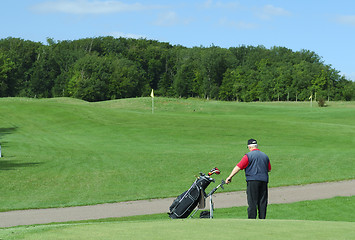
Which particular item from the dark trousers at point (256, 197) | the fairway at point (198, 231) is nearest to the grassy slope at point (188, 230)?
the fairway at point (198, 231)

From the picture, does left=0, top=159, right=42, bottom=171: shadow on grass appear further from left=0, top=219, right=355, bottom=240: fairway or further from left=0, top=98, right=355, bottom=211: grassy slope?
left=0, top=219, right=355, bottom=240: fairway

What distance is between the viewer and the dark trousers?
11.1 meters

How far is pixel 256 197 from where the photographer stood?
1112 cm

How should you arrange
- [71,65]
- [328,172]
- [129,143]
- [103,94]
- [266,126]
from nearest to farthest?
[328,172] → [129,143] → [266,126] → [103,94] → [71,65]

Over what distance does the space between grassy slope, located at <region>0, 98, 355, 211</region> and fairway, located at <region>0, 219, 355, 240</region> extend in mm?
8266

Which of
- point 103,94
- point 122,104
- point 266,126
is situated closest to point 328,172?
point 266,126

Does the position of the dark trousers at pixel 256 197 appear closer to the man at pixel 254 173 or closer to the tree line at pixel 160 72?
the man at pixel 254 173

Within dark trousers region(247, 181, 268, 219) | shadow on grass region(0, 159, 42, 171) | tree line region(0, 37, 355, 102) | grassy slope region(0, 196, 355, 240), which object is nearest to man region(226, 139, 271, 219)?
dark trousers region(247, 181, 268, 219)

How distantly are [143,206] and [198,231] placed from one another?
322 inches

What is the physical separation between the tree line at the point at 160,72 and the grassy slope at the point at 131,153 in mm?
77039

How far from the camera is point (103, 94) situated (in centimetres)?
12900

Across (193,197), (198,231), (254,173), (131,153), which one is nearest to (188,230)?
(198,231)

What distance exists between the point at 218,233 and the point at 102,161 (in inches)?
687

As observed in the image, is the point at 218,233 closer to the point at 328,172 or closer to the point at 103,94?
the point at 328,172
